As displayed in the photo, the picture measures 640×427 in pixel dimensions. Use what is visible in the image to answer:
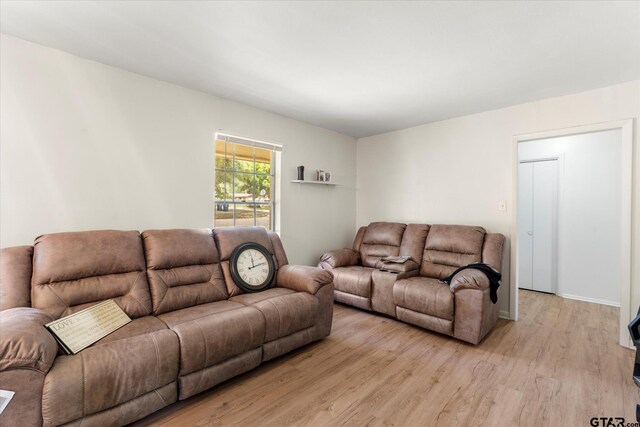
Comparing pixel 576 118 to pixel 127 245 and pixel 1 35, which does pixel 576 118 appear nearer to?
pixel 127 245

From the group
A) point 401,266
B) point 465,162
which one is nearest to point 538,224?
point 465,162

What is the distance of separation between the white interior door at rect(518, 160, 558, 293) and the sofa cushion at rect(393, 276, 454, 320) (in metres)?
2.33

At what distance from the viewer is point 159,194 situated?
2.74 m

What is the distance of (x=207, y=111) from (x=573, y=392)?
3895 millimetres

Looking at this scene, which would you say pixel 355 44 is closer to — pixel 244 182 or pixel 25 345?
pixel 244 182

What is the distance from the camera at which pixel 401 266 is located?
336 cm

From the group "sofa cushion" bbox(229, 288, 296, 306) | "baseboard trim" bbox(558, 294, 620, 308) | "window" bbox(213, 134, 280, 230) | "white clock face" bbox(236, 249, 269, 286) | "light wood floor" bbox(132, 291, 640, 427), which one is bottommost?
"light wood floor" bbox(132, 291, 640, 427)

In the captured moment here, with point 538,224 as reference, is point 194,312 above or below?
below

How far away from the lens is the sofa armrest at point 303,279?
8.50 ft

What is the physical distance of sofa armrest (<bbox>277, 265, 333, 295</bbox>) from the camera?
2.59 m

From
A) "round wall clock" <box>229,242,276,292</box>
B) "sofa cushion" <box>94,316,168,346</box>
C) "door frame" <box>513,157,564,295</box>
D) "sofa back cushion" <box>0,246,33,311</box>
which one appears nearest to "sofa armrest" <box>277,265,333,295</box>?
"round wall clock" <box>229,242,276,292</box>

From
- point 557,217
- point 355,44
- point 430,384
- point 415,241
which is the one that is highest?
point 355,44

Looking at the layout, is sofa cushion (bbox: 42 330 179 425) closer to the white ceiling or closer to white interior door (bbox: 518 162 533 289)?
the white ceiling

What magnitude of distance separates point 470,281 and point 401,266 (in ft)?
2.80
